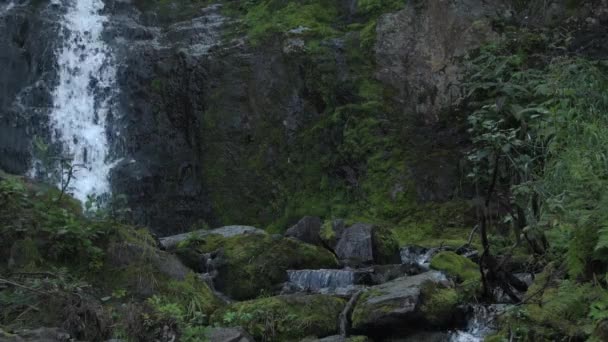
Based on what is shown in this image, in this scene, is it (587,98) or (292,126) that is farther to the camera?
(292,126)

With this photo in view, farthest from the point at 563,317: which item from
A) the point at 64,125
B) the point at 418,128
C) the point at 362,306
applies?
the point at 64,125

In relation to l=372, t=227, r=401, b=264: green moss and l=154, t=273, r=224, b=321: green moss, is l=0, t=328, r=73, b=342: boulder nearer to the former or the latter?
l=154, t=273, r=224, b=321: green moss

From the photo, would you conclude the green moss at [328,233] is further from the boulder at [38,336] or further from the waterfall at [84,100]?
the waterfall at [84,100]

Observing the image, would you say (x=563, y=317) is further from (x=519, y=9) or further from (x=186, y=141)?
(x=186, y=141)

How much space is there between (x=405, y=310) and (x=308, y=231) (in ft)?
21.2

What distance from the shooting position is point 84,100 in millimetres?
20234

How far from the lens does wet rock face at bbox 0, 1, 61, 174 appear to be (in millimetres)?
19125

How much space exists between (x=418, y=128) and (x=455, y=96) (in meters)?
1.30

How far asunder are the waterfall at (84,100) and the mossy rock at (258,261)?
860 centimetres

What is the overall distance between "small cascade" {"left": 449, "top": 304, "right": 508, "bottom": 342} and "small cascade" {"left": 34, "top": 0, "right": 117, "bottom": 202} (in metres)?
13.9

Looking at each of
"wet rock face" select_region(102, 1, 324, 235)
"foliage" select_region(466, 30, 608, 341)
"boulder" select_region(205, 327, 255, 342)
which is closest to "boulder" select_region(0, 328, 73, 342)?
"boulder" select_region(205, 327, 255, 342)

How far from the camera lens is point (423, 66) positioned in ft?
59.9

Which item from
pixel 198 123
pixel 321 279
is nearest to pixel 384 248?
pixel 321 279

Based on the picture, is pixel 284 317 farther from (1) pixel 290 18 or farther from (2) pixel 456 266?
(1) pixel 290 18
